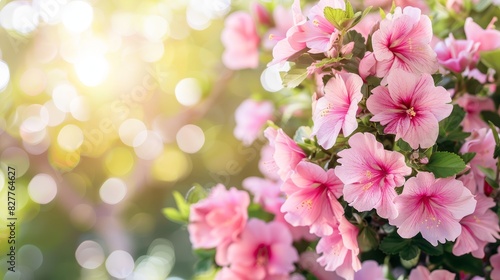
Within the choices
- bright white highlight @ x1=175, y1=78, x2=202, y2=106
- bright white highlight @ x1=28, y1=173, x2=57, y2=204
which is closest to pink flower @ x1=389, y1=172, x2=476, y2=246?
bright white highlight @ x1=175, y1=78, x2=202, y2=106

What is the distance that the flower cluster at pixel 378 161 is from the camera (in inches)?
16.9

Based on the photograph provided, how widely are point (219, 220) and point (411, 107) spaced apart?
0.26 meters

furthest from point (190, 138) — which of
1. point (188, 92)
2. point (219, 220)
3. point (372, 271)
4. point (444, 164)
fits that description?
point (444, 164)

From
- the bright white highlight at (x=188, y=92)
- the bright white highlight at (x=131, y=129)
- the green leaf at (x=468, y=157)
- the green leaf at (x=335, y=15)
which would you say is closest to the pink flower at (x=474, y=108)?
the green leaf at (x=468, y=157)

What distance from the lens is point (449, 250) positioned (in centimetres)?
51

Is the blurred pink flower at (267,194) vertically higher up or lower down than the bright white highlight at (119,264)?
higher up

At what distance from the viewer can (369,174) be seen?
17.1 inches

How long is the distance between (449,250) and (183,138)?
624 mm

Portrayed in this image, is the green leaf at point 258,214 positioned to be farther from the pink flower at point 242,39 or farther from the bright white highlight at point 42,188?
the bright white highlight at point 42,188

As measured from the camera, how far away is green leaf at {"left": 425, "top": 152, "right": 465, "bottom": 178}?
1.39 ft

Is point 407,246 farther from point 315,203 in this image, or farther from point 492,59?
point 492,59

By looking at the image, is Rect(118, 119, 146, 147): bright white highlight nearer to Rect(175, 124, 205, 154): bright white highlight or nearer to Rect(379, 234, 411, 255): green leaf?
Rect(175, 124, 205, 154): bright white highlight

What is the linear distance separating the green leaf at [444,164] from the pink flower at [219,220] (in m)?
0.23

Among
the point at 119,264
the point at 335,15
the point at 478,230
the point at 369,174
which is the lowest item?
the point at 119,264
